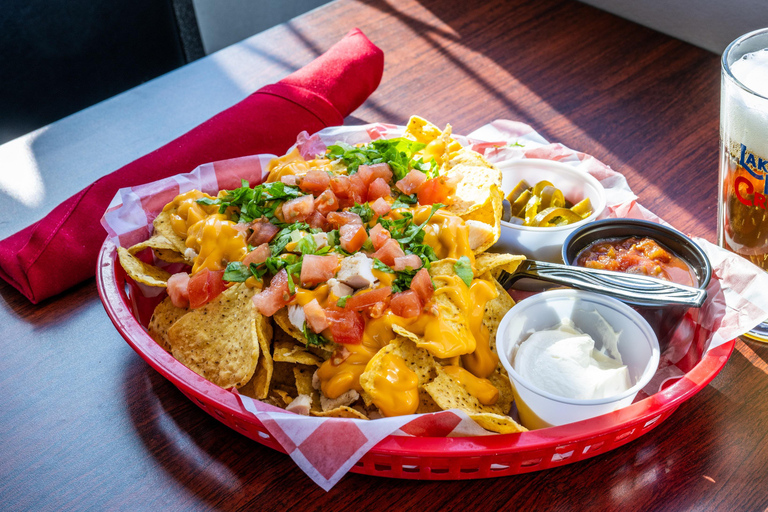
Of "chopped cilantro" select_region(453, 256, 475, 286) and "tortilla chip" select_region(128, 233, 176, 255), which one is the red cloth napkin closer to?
"tortilla chip" select_region(128, 233, 176, 255)

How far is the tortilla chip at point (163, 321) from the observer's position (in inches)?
59.0

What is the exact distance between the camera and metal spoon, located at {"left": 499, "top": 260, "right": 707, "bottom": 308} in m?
1.34

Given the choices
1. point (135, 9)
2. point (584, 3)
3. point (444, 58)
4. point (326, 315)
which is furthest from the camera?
point (135, 9)

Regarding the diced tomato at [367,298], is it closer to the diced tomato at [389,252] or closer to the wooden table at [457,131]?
the diced tomato at [389,252]

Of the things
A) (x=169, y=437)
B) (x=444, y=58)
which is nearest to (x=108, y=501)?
(x=169, y=437)

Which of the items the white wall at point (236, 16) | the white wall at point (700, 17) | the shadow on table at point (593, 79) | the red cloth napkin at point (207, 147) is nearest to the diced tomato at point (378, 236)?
the red cloth napkin at point (207, 147)

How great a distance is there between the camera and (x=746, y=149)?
4.29 ft

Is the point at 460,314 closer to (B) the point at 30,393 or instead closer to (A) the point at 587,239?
(A) the point at 587,239

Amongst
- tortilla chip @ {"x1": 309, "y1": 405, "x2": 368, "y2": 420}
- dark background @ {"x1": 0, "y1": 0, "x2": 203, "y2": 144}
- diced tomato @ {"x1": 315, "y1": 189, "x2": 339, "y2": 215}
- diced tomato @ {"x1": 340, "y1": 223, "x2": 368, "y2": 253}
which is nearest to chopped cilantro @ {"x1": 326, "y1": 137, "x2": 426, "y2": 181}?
diced tomato @ {"x1": 315, "y1": 189, "x2": 339, "y2": 215}

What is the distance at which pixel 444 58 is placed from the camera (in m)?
2.63

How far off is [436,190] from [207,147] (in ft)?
2.59

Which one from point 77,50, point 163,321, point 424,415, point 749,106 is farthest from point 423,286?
point 77,50

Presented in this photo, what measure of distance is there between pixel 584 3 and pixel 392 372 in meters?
2.29

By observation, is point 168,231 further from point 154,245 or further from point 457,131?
point 457,131
